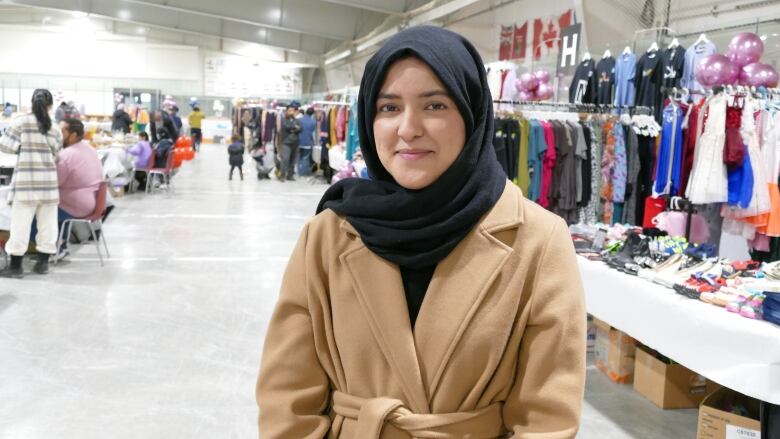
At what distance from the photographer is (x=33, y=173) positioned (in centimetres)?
548

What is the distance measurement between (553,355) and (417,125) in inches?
18.2

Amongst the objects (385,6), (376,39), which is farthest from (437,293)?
(376,39)

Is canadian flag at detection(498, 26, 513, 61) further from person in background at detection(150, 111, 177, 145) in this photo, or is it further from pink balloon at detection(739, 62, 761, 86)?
pink balloon at detection(739, 62, 761, 86)

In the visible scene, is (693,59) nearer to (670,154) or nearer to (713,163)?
(670,154)

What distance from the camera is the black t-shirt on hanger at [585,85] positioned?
7.19 metres

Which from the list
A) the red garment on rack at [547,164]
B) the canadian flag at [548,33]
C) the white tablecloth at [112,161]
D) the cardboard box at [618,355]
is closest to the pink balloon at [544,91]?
the red garment on rack at [547,164]

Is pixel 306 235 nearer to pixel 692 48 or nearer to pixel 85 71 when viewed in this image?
pixel 692 48

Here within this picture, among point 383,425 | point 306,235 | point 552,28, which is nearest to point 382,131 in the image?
point 306,235

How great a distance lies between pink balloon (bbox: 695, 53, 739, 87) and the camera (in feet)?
16.0

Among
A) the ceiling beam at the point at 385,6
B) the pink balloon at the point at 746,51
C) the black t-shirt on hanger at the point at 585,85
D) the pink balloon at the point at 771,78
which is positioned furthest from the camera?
the ceiling beam at the point at 385,6

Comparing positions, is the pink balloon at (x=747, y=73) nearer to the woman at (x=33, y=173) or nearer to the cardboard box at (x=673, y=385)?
the cardboard box at (x=673, y=385)

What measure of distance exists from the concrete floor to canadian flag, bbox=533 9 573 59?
18.8 ft

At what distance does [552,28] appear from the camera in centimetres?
1109

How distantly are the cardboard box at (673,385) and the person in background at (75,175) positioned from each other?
15.7 ft
